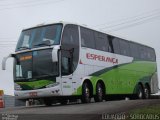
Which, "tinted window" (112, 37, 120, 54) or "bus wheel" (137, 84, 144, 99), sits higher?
"tinted window" (112, 37, 120, 54)

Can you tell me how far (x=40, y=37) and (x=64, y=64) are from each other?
1779 mm

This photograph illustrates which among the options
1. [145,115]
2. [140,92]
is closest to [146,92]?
[140,92]

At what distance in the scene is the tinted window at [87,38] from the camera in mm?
21578

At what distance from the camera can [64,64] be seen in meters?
19.9

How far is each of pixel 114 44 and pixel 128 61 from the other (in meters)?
2.22

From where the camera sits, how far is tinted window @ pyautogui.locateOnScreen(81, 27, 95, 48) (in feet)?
70.8

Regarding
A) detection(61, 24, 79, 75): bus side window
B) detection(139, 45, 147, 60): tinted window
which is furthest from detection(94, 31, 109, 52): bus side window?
detection(139, 45, 147, 60): tinted window

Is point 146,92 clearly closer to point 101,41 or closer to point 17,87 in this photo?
point 101,41

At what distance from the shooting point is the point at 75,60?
67.9ft

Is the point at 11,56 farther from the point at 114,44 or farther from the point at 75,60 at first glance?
the point at 114,44

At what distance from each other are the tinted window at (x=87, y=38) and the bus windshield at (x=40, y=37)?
Result: 182 cm

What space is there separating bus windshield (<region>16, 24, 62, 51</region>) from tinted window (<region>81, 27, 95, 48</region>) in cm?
182

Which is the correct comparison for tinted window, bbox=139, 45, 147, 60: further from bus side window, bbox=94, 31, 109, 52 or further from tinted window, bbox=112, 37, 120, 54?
bus side window, bbox=94, 31, 109, 52

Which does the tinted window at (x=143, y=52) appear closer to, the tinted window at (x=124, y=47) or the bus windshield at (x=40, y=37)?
the tinted window at (x=124, y=47)
